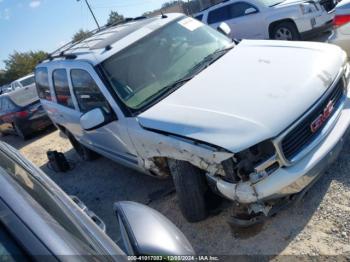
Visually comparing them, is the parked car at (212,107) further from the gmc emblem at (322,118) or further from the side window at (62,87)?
the side window at (62,87)

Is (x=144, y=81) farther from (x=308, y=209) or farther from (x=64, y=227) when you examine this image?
(x=64, y=227)

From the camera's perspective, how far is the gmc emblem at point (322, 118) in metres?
3.21

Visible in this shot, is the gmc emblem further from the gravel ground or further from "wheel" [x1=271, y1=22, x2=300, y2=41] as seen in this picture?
"wheel" [x1=271, y1=22, x2=300, y2=41]

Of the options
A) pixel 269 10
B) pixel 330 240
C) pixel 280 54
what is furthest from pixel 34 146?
pixel 330 240

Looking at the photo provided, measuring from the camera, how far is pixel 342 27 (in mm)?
4699

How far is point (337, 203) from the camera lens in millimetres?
3377

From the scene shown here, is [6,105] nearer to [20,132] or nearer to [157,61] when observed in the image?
[20,132]

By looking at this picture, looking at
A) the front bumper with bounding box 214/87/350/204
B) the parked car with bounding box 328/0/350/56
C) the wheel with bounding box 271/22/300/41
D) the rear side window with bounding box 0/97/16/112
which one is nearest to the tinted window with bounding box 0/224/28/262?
the front bumper with bounding box 214/87/350/204

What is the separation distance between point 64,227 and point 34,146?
9.02 meters

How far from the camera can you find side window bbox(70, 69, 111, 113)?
4.38 meters

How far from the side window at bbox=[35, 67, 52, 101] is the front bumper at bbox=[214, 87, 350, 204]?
438 cm

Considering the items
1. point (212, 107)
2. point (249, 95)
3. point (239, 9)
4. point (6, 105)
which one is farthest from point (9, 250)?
point (6, 105)

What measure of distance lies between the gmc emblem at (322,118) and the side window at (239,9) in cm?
744

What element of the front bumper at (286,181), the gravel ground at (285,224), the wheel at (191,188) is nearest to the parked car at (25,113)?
the gravel ground at (285,224)
